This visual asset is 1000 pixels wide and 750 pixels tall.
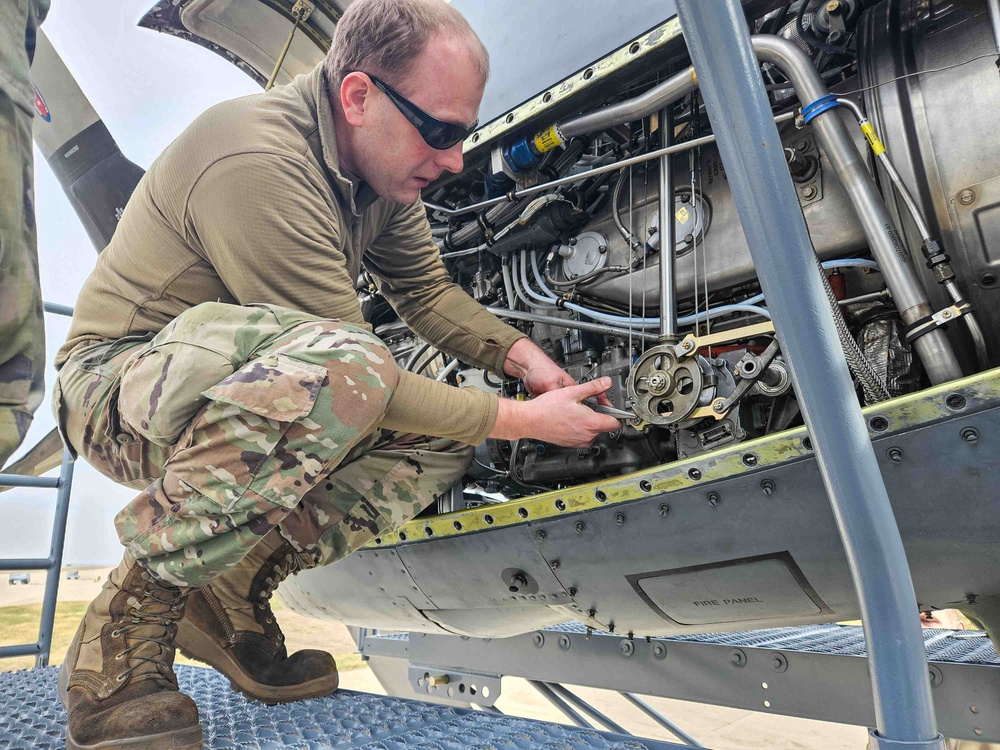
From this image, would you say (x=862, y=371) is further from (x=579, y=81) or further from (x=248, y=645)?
(x=248, y=645)

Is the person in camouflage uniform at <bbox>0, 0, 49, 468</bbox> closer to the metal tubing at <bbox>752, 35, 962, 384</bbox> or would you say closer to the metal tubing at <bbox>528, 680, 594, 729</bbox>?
the metal tubing at <bbox>752, 35, 962, 384</bbox>

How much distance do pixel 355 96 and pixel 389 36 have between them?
0.15 m

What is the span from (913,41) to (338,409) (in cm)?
127

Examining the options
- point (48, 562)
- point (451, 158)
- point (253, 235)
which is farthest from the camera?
point (48, 562)

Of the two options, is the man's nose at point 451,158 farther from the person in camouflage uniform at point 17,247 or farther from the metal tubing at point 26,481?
the metal tubing at point 26,481

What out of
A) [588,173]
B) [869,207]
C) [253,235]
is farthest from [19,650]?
[869,207]

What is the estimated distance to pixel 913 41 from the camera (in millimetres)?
1253

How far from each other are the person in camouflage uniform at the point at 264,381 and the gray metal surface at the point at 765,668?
0.88 metres

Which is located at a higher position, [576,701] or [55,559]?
[55,559]

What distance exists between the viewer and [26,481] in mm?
2602

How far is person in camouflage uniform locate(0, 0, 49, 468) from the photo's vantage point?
2.89ft

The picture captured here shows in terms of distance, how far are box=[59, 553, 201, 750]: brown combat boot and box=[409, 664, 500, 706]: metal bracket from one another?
5.27 ft

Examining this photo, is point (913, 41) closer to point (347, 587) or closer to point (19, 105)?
point (19, 105)

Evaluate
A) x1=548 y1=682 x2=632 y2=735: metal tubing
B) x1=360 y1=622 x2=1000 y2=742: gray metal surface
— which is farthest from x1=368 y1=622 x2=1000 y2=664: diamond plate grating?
x1=548 y1=682 x2=632 y2=735: metal tubing
